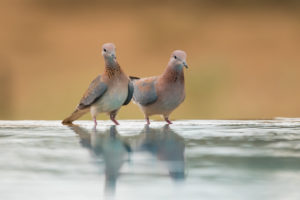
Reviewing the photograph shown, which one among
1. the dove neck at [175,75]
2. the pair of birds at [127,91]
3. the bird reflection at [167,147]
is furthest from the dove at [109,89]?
the bird reflection at [167,147]

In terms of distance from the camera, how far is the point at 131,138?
13.0 feet

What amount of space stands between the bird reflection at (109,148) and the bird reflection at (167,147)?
15cm

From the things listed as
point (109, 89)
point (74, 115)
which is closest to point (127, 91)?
point (109, 89)

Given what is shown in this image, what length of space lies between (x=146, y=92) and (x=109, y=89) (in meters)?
0.42

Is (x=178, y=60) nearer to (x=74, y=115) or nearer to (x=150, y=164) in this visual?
(x=74, y=115)

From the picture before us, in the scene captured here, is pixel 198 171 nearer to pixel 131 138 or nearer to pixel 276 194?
pixel 276 194

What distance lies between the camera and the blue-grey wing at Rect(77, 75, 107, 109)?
5223 millimetres

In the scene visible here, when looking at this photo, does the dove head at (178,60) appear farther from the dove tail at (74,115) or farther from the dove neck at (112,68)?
the dove tail at (74,115)

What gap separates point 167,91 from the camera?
213 inches

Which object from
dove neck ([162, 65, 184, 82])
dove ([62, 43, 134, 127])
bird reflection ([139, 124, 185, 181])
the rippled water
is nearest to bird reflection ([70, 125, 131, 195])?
the rippled water

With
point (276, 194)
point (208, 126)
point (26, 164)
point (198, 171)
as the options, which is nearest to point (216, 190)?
point (276, 194)

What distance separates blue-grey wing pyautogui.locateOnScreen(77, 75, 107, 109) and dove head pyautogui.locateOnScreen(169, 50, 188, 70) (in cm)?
68

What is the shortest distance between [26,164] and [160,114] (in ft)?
9.23

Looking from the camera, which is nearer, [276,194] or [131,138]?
[276,194]
